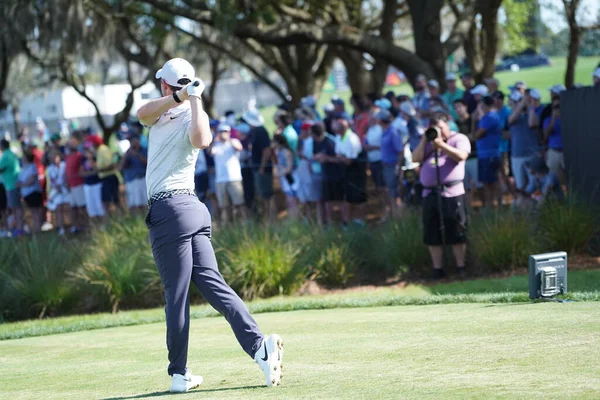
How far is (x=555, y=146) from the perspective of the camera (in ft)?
49.1

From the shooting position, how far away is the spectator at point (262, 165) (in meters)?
17.9

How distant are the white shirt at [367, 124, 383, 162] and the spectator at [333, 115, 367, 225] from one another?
5.9 inches

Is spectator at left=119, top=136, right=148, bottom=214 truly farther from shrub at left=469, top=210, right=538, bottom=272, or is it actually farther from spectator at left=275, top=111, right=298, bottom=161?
shrub at left=469, top=210, right=538, bottom=272

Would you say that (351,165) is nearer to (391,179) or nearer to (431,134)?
(391,179)

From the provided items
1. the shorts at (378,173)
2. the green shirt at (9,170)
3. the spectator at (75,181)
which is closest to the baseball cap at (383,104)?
the shorts at (378,173)

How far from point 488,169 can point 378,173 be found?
1.85m

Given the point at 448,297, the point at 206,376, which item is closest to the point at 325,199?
the point at 448,297

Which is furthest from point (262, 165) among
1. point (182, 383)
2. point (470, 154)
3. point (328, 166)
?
point (182, 383)

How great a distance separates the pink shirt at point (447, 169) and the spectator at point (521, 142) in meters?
2.61

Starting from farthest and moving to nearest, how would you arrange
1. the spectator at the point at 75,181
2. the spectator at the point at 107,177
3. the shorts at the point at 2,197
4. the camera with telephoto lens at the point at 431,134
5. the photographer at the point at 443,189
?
the shorts at the point at 2,197
the spectator at the point at 75,181
the spectator at the point at 107,177
the photographer at the point at 443,189
the camera with telephoto lens at the point at 431,134

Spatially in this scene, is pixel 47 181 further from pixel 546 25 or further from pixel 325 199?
pixel 546 25

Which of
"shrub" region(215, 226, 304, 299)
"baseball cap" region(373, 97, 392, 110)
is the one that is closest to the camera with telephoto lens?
"shrub" region(215, 226, 304, 299)

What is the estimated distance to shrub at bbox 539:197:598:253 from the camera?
13.6 meters

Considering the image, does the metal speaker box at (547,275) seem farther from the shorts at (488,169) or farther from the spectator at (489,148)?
the shorts at (488,169)
